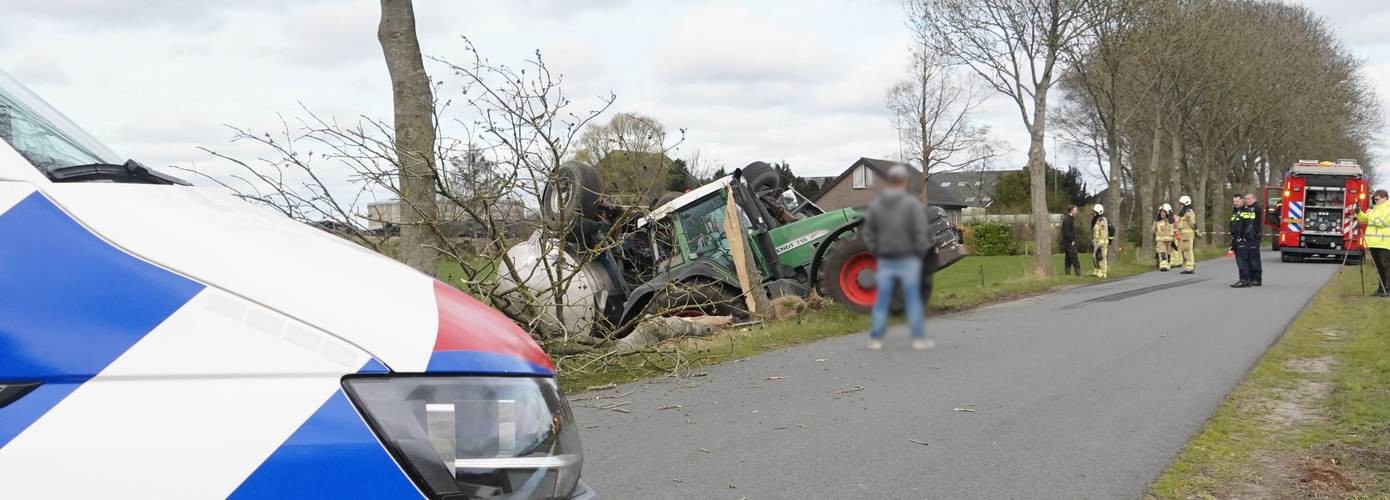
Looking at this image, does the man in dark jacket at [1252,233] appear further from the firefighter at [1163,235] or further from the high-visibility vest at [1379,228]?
the firefighter at [1163,235]

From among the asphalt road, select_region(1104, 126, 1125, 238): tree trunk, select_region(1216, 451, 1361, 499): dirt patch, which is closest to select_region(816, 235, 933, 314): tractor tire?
select_region(1104, 126, 1125, 238): tree trunk

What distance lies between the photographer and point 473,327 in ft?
7.80

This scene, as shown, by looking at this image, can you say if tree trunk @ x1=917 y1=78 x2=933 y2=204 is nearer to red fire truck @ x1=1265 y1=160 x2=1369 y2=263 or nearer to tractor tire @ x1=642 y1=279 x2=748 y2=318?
tractor tire @ x1=642 y1=279 x2=748 y2=318

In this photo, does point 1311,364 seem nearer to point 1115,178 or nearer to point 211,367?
point 1115,178

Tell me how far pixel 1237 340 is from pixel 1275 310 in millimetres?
4316

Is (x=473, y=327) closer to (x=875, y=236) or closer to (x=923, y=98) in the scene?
(x=923, y=98)

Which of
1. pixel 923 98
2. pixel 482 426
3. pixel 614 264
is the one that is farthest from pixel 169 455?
pixel 614 264

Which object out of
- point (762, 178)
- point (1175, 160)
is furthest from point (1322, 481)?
point (1175, 160)

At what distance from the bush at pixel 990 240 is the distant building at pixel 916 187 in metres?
0.05

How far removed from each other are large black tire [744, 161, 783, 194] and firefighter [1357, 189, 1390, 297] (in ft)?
61.9

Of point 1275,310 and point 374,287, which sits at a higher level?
point 374,287

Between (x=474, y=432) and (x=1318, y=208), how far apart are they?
36.8 meters

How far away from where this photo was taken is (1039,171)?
174 cm

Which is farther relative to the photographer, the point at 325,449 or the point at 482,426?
the point at 482,426
